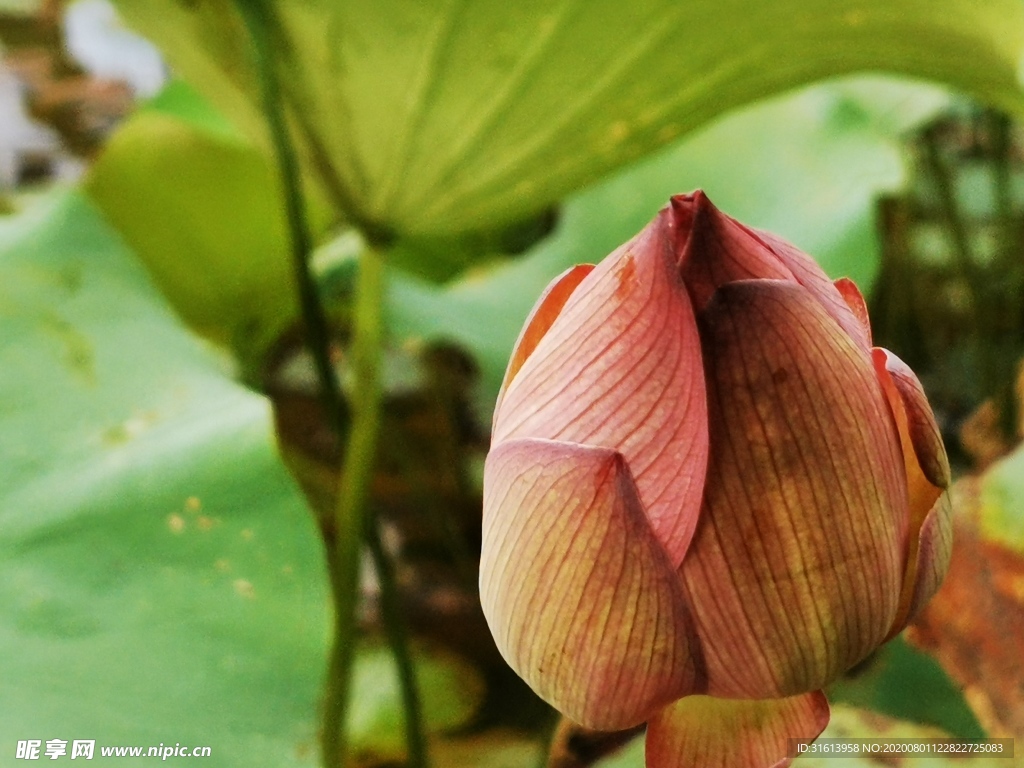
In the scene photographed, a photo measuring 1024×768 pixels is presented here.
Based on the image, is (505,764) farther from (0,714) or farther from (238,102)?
(238,102)

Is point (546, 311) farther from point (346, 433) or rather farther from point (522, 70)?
point (346, 433)

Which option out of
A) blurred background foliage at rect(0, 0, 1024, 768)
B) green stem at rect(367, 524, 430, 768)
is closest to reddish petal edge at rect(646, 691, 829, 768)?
blurred background foliage at rect(0, 0, 1024, 768)

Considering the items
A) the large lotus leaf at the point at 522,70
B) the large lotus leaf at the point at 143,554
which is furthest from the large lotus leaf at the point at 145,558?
the large lotus leaf at the point at 522,70

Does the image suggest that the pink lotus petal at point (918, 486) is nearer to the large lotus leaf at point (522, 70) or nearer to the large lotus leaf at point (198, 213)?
the large lotus leaf at point (522, 70)

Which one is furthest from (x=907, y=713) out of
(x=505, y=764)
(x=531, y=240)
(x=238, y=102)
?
(x=531, y=240)

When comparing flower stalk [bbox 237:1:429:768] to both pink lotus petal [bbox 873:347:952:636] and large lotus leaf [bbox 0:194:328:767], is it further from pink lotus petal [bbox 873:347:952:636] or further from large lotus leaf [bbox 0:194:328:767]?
pink lotus petal [bbox 873:347:952:636]

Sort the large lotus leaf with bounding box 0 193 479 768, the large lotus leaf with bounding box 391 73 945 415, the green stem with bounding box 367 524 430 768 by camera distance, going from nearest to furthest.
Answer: the large lotus leaf with bounding box 0 193 479 768 → the green stem with bounding box 367 524 430 768 → the large lotus leaf with bounding box 391 73 945 415

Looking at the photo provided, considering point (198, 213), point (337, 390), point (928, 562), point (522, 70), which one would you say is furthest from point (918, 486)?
point (198, 213)
